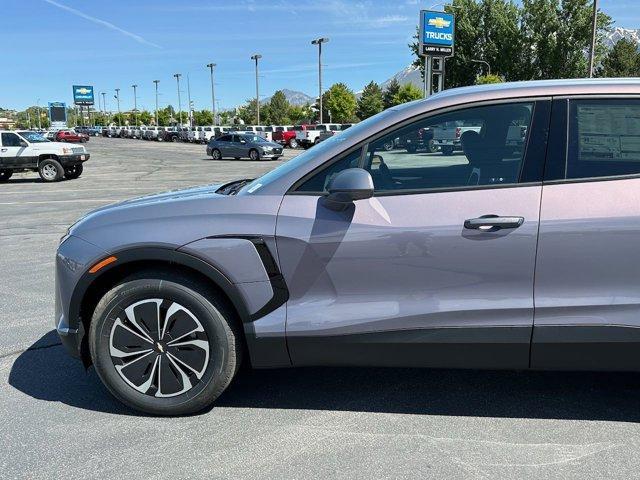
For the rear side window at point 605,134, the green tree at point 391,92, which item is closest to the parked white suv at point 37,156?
the rear side window at point 605,134

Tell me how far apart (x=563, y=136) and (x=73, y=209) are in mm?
10863

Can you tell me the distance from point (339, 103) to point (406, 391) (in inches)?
3107

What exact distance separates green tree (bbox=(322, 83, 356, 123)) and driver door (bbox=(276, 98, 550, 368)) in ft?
255

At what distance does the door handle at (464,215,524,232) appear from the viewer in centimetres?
268

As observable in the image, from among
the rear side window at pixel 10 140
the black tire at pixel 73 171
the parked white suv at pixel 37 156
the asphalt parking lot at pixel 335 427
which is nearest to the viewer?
the asphalt parking lot at pixel 335 427

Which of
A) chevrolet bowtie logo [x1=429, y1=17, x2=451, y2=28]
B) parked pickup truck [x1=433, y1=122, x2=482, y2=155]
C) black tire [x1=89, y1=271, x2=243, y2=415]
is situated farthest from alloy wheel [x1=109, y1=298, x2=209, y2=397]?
chevrolet bowtie logo [x1=429, y1=17, x2=451, y2=28]

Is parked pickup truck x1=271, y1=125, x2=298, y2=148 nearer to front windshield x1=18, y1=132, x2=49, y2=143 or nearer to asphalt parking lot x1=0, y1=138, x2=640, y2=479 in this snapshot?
front windshield x1=18, y1=132, x2=49, y2=143

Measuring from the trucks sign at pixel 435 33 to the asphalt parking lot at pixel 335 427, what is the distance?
31.3 meters

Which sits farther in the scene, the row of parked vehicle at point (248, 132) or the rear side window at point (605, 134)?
the row of parked vehicle at point (248, 132)

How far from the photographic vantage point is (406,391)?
340cm

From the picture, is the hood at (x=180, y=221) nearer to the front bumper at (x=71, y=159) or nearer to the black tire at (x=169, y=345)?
the black tire at (x=169, y=345)

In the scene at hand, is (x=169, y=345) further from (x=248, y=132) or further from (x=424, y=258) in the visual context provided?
(x=248, y=132)

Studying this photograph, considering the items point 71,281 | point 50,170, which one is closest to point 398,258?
point 71,281

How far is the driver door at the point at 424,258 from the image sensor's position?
2727mm
